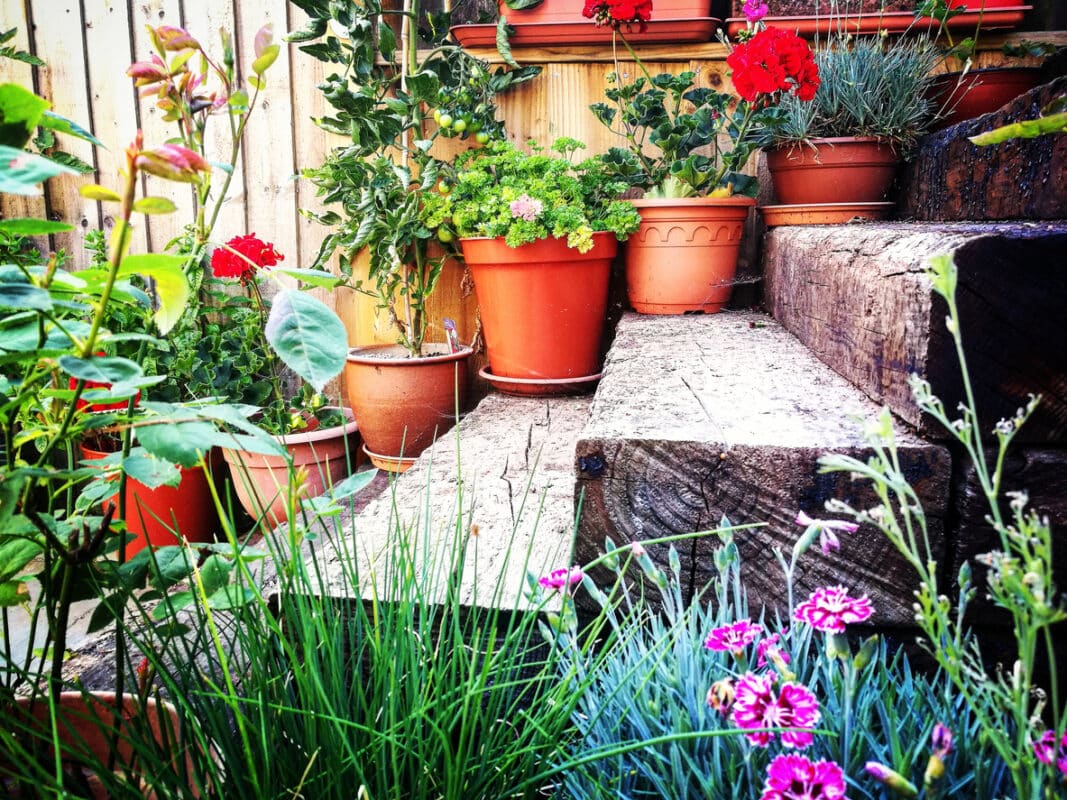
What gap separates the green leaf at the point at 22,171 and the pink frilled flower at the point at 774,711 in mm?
538

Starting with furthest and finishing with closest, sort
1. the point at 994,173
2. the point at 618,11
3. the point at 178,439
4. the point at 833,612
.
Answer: the point at 618,11 → the point at 994,173 → the point at 833,612 → the point at 178,439

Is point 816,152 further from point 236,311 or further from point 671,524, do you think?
point 236,311

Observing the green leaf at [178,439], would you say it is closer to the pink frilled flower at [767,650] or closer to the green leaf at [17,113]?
the green leaf at [17,113]

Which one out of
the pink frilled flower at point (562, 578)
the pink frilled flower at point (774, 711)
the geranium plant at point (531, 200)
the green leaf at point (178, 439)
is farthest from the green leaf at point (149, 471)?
the geranium plant at point (531, 200)

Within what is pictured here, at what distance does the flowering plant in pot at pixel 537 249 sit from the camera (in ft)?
6.95

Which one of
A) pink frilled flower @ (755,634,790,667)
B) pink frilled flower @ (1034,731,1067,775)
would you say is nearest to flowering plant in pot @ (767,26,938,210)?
pink frilled flower @ (755,634,790,667)

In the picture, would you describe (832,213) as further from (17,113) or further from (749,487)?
(17,113)

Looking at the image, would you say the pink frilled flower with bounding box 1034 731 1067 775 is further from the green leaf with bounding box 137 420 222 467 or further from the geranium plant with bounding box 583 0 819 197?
the geranium plant with bounding box 583 0 819 197

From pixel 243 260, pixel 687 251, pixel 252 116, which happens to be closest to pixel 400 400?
pixel 243 260

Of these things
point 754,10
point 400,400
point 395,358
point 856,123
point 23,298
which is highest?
point 754,10

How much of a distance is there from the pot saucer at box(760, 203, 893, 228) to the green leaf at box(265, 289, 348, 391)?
5.70 ft

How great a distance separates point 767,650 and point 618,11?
2.00 metres

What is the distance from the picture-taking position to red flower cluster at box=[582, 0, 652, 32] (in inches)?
84.1

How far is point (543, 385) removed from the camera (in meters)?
2.31
